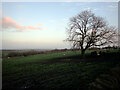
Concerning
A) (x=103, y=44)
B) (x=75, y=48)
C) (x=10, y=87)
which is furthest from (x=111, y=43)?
(x=10, y=87)

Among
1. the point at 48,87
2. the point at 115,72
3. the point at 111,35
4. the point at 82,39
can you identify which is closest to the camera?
the point at 115,72

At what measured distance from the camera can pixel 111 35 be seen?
14516 millimetres

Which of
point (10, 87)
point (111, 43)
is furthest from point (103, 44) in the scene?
point (10, 87)

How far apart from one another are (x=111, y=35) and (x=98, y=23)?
3.05 meters

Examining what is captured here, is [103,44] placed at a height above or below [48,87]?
above

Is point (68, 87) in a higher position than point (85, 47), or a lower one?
lower

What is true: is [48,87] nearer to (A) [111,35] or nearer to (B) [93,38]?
(B) [93,38]

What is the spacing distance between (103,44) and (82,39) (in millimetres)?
3807

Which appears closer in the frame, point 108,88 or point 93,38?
point 108,88

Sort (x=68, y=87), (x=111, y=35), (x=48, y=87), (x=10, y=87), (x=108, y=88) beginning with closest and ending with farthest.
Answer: (x=108, y=88)
(x=68, y=87)
(x=48, y=87)
(x=10, y=87)
(x=111, y=35)

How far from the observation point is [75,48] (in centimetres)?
1580

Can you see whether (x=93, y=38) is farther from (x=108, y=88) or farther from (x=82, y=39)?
(x=108, y=88)

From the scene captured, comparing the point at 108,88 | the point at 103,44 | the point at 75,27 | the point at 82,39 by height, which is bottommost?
the point at 108,88

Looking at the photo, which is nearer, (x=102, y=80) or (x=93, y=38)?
(x=102, y=80)
